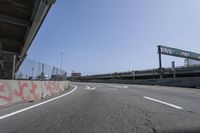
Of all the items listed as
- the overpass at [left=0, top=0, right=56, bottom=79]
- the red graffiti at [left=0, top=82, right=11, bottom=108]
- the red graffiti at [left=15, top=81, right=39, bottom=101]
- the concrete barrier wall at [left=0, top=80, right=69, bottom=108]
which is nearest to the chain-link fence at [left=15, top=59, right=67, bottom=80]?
the concrete barrier wall at [left=0, top=80, right=69, bottom=108]

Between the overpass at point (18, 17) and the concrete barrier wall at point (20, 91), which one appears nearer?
the concrete barrier wall at point (20, 91)

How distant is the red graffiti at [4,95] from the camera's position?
844 cm

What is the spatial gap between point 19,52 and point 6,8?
14333 millimetres

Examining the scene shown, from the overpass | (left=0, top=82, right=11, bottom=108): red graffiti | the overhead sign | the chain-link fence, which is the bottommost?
(left=0, top=82, right=11, bottom=108): red graffiti

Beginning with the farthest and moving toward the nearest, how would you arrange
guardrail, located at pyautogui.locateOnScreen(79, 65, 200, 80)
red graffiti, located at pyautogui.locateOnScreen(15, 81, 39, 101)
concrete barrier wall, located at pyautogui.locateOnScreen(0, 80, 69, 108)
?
guardrail, located at pyautogui.locateOnScreen(79, 65, 200, 80) → red graffiti, located at pyautogui.locateOnScreen(15, 81, 39, 101) → concrete barrier wall, located at pyautogui.locateOnScreen(0, 80, 69, 108)

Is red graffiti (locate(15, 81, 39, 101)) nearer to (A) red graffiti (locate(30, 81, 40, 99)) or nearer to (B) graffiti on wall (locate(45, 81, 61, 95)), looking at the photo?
(A) red graffiti (locate(30, 81, 40, 99))

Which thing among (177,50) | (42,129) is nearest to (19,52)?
(42,129)

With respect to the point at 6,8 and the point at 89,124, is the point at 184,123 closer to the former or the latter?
the point at 89,124

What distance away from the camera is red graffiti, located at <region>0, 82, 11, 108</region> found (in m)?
8.44

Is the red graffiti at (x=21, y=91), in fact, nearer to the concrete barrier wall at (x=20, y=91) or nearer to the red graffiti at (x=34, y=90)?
the concrete barrier wall at (x=20, y=91)

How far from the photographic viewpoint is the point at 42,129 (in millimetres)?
4824

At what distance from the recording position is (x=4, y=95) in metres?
8.65

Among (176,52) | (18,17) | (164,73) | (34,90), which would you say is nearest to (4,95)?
(34,90)

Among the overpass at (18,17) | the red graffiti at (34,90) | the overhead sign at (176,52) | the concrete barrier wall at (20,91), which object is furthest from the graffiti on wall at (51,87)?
the overhead sign at (176,52)
